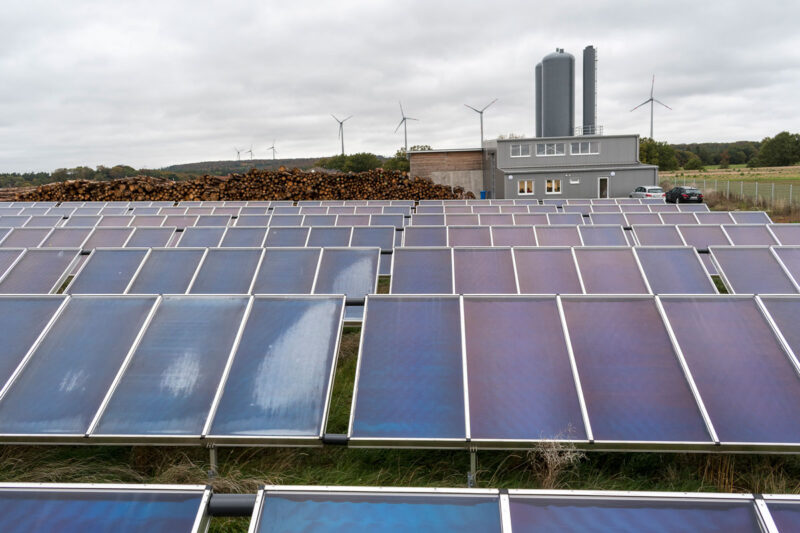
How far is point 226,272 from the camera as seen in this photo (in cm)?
848

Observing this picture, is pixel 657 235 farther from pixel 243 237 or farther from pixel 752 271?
pixel 243 237

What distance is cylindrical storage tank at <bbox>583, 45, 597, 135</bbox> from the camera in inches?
2386

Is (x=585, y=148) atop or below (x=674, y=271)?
atop

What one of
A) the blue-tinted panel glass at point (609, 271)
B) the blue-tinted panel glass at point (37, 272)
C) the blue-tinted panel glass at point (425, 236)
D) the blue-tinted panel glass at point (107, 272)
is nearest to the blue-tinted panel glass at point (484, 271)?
the blue-tinted panel glass at point (609, 271)

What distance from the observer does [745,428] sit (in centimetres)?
381

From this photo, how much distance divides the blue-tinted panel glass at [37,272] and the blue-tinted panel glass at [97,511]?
686cm

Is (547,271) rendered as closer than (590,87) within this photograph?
Yes

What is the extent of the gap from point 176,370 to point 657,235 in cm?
1134

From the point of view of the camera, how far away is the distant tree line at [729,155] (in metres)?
103

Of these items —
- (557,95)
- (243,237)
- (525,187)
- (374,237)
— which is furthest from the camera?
(557,95)

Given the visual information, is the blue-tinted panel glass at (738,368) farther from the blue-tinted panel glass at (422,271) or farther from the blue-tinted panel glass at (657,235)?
the blue-tinted panel glass at (657,235)

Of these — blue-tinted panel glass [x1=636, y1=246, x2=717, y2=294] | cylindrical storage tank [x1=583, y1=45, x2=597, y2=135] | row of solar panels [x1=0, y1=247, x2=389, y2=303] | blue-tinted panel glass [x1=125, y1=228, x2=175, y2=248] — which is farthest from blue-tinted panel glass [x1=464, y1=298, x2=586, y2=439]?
cylindrical storage tank [x1=583, y1=45, x2=597, y2=135]

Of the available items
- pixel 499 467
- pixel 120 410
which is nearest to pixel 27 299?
pixel 120 410

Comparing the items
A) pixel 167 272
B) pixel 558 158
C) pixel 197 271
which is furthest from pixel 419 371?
pixel 558 158
